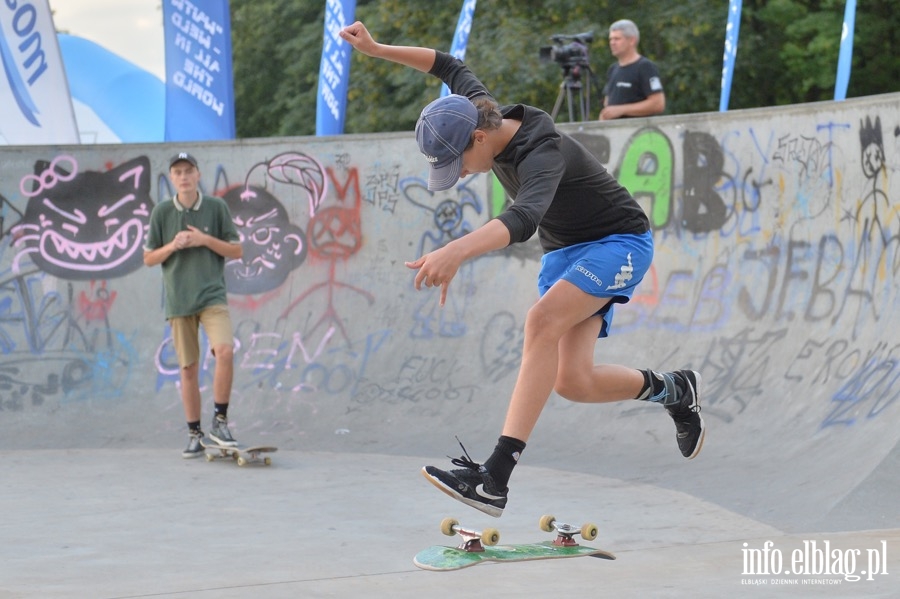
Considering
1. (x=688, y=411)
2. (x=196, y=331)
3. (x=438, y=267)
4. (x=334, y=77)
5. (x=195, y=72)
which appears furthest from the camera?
(x=334, y=77)

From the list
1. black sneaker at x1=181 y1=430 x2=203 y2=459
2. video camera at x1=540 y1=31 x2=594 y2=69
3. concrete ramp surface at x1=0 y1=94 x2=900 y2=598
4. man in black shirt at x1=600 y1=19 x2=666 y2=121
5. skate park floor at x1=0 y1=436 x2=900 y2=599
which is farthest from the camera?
video camera at x1=540 y1=31 x2=594 y2=69

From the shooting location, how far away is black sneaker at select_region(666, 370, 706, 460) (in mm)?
5395

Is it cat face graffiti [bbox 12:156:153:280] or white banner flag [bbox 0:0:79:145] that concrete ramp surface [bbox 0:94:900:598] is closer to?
cat face graffiti [bbox 12:156:153:280]

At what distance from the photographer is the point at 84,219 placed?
10008 mm

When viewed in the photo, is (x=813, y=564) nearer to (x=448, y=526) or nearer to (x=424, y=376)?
(x=448, y=526)

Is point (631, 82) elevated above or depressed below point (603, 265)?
above

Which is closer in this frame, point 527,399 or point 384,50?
point 527,399

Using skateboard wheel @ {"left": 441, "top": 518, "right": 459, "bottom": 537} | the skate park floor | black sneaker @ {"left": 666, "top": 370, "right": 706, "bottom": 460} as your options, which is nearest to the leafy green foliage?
the skate park floor

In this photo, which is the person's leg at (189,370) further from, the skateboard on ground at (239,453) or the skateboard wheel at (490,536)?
the skateboard wheel at (490,536)

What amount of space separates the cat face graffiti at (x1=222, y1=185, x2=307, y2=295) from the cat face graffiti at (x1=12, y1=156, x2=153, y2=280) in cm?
79

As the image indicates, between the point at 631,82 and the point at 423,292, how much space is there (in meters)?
2.55

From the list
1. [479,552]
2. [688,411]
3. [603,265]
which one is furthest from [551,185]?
[688,411]

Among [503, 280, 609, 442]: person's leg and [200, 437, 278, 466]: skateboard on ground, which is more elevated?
[503, 280, 609, 442]: person's leg

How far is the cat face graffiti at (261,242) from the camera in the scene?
32.6 feet
